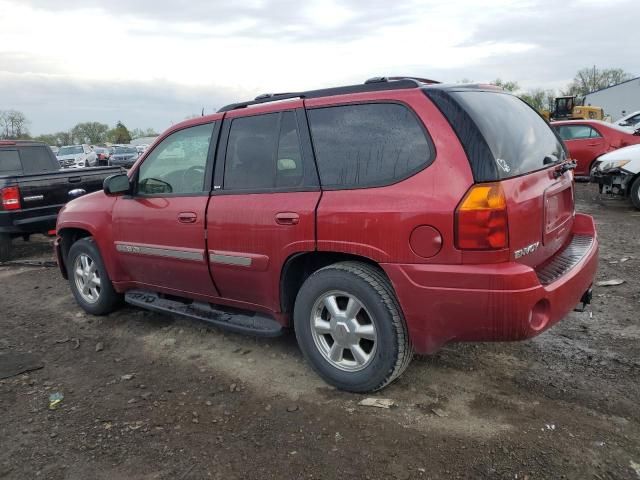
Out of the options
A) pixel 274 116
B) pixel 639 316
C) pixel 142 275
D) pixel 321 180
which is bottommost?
pixel 639 316

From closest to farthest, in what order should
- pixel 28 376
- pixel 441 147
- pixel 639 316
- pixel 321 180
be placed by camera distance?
1. pixel 441 147
2. pixel 321 180
3. pixel 28 376
4. pixel 639 316

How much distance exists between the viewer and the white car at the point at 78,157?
29.7 m

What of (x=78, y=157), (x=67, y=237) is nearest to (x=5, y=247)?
(x=67, y=237)

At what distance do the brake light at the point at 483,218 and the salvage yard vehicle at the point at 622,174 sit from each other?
7.78m

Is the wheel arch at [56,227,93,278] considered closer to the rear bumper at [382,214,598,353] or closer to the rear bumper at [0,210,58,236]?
the rear bumper at [0,210,58,236]

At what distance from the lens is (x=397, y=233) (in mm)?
2861

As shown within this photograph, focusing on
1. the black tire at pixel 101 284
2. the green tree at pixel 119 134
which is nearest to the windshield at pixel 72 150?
the black tire at pixel 101 284

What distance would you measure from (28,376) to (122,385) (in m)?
0.80

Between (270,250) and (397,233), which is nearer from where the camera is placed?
→ (397,233)

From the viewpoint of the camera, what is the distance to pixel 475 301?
8.86 ft

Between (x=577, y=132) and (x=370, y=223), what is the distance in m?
11.6

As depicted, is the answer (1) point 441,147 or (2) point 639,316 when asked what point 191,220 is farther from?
(2) point 639,316

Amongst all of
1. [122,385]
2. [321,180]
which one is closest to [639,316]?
[321,180]

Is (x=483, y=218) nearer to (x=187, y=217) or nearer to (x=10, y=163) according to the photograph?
(x=187, y=217)
